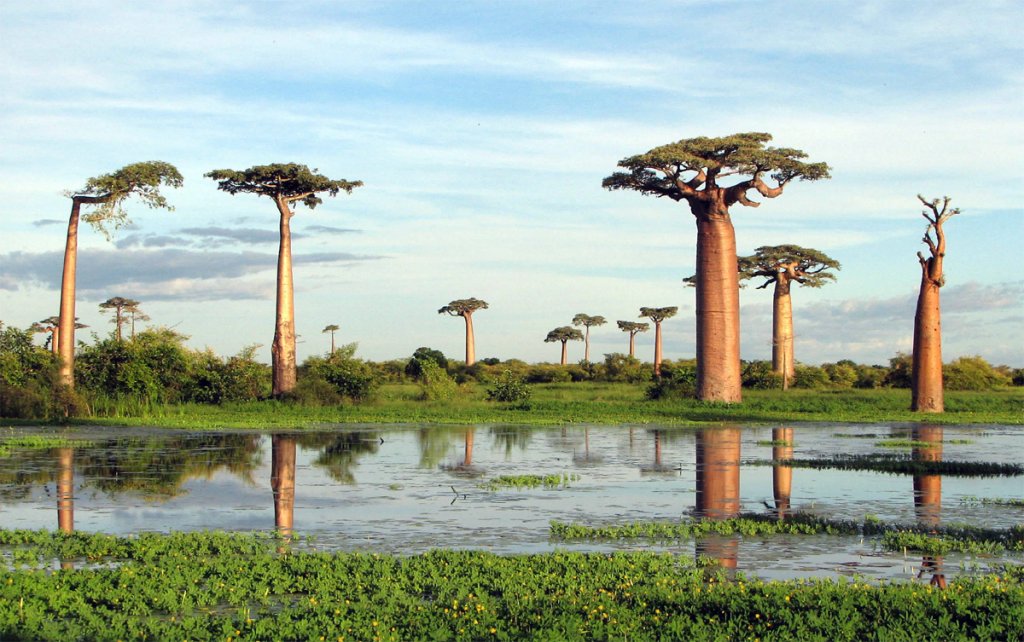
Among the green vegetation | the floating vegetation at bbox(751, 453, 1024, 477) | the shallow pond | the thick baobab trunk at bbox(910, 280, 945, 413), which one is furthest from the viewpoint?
the thick baobab trunk at bbox(910, 280, 945, 413)

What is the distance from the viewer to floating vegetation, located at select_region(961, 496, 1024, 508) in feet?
35.0

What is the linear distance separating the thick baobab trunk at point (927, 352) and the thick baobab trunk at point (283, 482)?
14.9 m

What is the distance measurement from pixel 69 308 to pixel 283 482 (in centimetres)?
1489

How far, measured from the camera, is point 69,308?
83.9 feet

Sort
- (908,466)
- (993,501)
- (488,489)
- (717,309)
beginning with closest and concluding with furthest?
(993,501) → (488,489) → (908,466) → (717,309)

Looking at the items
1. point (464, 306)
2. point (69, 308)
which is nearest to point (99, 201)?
point (69, 308)

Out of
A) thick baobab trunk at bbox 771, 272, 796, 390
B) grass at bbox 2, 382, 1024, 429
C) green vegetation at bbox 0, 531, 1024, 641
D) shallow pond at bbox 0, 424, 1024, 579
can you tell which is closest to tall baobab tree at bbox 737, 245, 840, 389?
thick baobab trunk at bbox 771, 272, 796, 390

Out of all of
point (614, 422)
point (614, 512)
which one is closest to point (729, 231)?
point (614, 422)

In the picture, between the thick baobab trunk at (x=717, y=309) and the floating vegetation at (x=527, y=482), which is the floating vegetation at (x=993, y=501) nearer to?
the floating vegetation at (x=527, y=482)

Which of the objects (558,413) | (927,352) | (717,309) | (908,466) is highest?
(717,309)

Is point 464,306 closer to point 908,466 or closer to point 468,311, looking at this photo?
point 468,311

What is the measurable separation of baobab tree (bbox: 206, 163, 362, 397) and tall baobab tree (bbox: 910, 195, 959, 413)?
1399cm

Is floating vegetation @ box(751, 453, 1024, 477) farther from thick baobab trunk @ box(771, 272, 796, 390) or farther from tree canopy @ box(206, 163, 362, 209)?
thick baobab trunk @ box(771, 272, 796, 390)

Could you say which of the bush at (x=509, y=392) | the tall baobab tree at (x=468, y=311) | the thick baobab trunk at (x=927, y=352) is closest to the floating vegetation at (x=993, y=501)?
the thick baobab trunk at (x=927, y=352)
